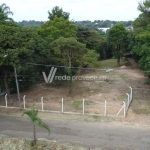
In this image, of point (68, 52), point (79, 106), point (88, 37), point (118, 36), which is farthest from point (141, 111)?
point (88, 37)

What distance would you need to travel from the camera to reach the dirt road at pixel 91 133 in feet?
36.1

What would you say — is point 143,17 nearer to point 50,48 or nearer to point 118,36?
point 118,36

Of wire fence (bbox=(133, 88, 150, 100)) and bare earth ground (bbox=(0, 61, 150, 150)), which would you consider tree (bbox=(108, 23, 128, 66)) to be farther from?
→ wire fence (bbox=(133, 88, 150, 100))

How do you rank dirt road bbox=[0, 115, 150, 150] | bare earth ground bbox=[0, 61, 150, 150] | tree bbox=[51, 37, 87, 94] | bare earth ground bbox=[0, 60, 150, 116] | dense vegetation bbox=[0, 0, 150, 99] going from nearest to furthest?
dirt road bbox=[0, 115, 150, 150] → bare earth ground bbox=[0, 61, 150, 150] → dense vegetation bbox=[0, 0, 150, 99] → bare earth ground bbox=[0, 60, 150, 116] → tree bbox=[51, 37, 87, 94]

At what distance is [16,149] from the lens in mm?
10117

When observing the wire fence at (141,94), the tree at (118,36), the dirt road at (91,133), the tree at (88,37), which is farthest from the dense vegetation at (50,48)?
the tree at (88,37)

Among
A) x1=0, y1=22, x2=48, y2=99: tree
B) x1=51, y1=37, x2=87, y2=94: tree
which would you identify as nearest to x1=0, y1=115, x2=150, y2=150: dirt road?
x1=0, y1=22, x2=48, y2=99: tree

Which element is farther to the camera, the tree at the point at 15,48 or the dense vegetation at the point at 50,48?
the dense vegetation at the point at 50,48

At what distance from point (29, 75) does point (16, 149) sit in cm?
1055

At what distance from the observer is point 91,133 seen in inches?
476

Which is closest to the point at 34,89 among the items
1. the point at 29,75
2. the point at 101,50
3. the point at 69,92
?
the point at 29,75

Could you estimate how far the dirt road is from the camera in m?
11.0

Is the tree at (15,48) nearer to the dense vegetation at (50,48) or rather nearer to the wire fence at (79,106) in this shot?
the dense vegetation at (50,48)

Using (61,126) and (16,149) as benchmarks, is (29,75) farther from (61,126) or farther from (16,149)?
(16,149)
